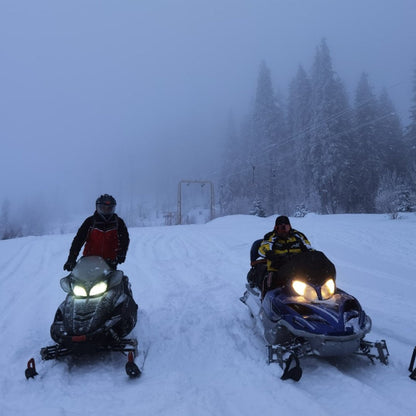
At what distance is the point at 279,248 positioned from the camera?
4.14m

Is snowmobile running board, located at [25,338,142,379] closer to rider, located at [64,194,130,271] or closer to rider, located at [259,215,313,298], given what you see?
rider, located at [64,194,130,271]

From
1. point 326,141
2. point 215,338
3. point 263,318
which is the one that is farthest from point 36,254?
point 326,141

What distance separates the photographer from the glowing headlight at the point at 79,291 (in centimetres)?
346

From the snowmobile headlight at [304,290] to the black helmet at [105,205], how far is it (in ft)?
9.01

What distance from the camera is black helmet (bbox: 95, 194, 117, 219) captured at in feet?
14.3

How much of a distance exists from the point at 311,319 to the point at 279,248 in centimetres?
123

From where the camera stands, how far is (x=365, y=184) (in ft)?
102

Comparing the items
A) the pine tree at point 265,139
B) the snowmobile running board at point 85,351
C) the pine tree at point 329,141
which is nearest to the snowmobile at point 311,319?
the snowmobile running board at point 85,351

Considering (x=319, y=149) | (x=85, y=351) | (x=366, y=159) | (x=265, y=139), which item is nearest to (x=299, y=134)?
(x=265, y=139)

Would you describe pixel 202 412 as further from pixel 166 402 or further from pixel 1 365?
pixel 1 365

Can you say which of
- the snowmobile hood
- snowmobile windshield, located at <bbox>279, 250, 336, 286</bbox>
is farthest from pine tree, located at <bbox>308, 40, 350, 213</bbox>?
the snowmobile hood

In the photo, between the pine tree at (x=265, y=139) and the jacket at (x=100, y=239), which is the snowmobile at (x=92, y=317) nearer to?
the jacket at (x=100, y=239)

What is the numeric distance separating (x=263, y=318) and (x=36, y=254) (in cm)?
1005

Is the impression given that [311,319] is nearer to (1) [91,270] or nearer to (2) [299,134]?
(1) [91,270]
